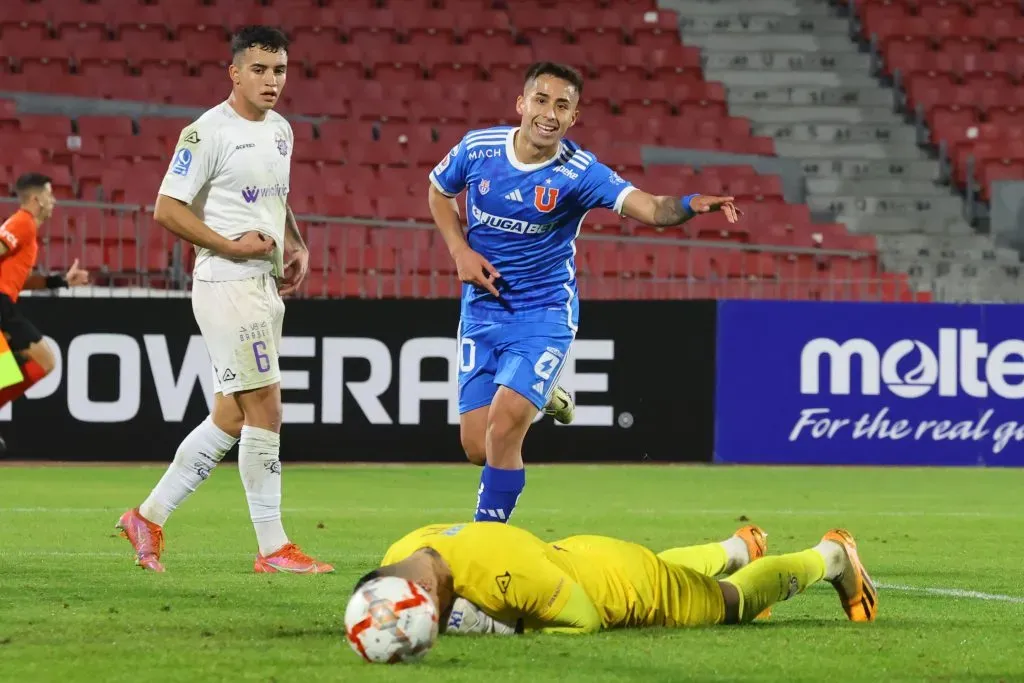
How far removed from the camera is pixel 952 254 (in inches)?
797

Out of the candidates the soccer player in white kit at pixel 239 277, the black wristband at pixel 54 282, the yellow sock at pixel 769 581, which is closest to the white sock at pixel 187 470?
the soccer player in white kit at pixel 239 277

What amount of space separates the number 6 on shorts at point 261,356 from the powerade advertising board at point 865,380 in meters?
8.02

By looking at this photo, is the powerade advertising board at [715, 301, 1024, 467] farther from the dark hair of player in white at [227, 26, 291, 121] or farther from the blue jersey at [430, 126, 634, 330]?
the dark hair of player in white at [227, 26, 291, 121]

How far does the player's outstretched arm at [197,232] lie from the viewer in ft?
24.6

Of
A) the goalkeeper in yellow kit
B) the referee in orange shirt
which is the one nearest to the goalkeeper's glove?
the goalkeeper in yellow kit

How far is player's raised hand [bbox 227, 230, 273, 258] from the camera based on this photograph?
297 inches

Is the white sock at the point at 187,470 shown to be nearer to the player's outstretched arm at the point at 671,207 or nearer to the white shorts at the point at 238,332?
the white shorts at the point at 238,332

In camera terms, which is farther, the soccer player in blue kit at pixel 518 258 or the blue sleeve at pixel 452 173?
the blue sleeve at pixel 452 173

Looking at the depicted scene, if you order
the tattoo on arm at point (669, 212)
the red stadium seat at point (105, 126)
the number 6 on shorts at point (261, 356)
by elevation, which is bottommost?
the number 6 on shorts at point (261, 356)

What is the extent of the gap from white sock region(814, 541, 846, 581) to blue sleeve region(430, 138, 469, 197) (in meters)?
2.57

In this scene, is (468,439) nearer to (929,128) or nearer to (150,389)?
(150,389)

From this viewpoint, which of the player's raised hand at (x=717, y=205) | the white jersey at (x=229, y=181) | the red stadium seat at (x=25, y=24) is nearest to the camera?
the player's raised hand at (x=717, y=205)

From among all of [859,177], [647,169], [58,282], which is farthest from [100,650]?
[859,177]

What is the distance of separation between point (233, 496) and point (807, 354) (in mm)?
5462
